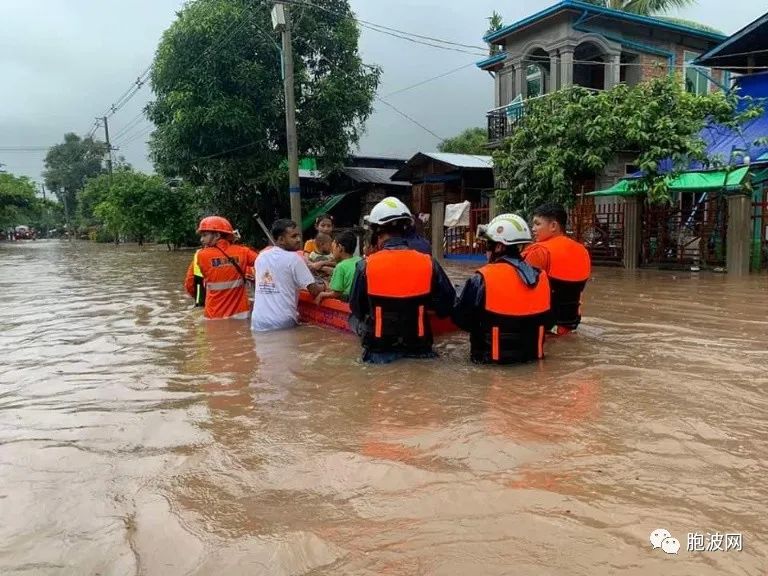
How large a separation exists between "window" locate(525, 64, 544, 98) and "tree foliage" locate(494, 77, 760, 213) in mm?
6754

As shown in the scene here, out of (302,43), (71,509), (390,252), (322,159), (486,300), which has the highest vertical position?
(302,43)

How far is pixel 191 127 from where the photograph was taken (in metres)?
20.7

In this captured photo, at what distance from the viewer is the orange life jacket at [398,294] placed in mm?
4844

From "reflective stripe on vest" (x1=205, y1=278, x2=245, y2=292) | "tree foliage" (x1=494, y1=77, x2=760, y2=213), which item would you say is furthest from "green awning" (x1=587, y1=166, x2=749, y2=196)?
"reflective stripe on vest" (x1=205, y1=278, x2=245, y2=292)

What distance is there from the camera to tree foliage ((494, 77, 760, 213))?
43.2 feet

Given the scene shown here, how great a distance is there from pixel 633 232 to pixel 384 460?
1306 cm

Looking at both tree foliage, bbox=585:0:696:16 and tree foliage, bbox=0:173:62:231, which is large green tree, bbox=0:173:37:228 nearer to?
tree foliage, bbox=0:173:62:231

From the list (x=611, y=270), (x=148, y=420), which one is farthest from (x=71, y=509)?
(x=611, y=270)

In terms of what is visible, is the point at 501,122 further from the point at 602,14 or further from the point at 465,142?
the point at 465,142

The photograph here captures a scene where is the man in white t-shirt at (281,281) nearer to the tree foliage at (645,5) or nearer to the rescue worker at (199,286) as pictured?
the rescue worker at (199,286)

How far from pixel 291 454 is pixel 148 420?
51.6 inches

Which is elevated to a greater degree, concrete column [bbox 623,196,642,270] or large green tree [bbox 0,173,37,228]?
large green tree [bbox 0,173,37,228]

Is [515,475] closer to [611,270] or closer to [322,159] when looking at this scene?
[611,270]

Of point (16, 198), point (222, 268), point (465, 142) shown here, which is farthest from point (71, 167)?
point (222, 268)
